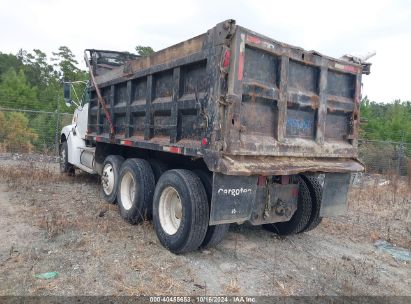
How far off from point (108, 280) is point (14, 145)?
1384 centimetres

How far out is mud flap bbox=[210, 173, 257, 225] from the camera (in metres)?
3.72

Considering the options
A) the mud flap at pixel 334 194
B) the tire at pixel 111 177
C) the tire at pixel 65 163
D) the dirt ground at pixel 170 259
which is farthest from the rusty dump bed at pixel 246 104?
the tire at pixel 65 163

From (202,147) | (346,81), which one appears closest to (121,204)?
(202,147)

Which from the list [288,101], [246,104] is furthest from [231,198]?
[288,101]

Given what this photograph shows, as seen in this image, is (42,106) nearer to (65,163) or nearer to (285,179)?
(65,163)

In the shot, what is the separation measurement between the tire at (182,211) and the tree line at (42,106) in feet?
8.05

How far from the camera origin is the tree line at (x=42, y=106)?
16.7 meters

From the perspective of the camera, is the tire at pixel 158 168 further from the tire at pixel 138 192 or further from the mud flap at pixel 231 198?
the mud flap at pixel 231 198

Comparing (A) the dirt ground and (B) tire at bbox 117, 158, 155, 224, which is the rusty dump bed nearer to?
(B) tire at bbox 117, 158, 155, 224

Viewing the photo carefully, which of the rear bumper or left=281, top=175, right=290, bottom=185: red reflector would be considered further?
left=281, top=175, right=290, bottom=185: red reflector

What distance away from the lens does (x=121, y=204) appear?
18.9 feet

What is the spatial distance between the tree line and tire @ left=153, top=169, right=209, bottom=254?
245 centimetres

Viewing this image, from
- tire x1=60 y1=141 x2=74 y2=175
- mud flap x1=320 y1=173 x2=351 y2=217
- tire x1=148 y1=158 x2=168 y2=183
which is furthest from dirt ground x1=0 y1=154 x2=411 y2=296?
tire x1=60 y1=141 x2=74 y2=175

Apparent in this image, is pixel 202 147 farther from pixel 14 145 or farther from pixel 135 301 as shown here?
pixel 14 145
